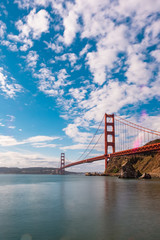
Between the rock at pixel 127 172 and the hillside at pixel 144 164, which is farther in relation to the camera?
the hillside at pixel 144 164

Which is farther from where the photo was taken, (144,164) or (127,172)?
(144,164)

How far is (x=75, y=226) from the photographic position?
8.84m

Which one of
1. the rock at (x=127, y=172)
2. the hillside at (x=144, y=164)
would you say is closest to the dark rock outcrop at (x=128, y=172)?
the rock at (x=127, y=172)

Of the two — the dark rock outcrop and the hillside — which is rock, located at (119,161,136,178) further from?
the hillside

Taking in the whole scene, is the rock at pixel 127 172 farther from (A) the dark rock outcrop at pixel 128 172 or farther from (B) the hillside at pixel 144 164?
(B) the hillside at pixel 144 164

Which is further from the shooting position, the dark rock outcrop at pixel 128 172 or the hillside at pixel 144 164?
the hillside at pixel 144 164

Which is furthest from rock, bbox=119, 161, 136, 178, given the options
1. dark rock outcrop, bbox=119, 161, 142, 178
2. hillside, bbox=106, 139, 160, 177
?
hillside, bbox=106, 139, 160, 177

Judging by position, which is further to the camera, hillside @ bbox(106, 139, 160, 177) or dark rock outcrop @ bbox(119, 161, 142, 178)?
hillside @ bbox(106, 139, 160, 177)

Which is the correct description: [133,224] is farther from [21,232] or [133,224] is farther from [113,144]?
[113,144]

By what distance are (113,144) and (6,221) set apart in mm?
70807

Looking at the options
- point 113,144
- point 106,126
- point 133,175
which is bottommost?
point 133,175

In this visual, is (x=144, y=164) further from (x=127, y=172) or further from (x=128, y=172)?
(x=127, y=172)

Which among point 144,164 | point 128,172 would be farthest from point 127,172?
point 144,164

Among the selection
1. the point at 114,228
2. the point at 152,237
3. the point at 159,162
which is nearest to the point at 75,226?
the point at 114,228
